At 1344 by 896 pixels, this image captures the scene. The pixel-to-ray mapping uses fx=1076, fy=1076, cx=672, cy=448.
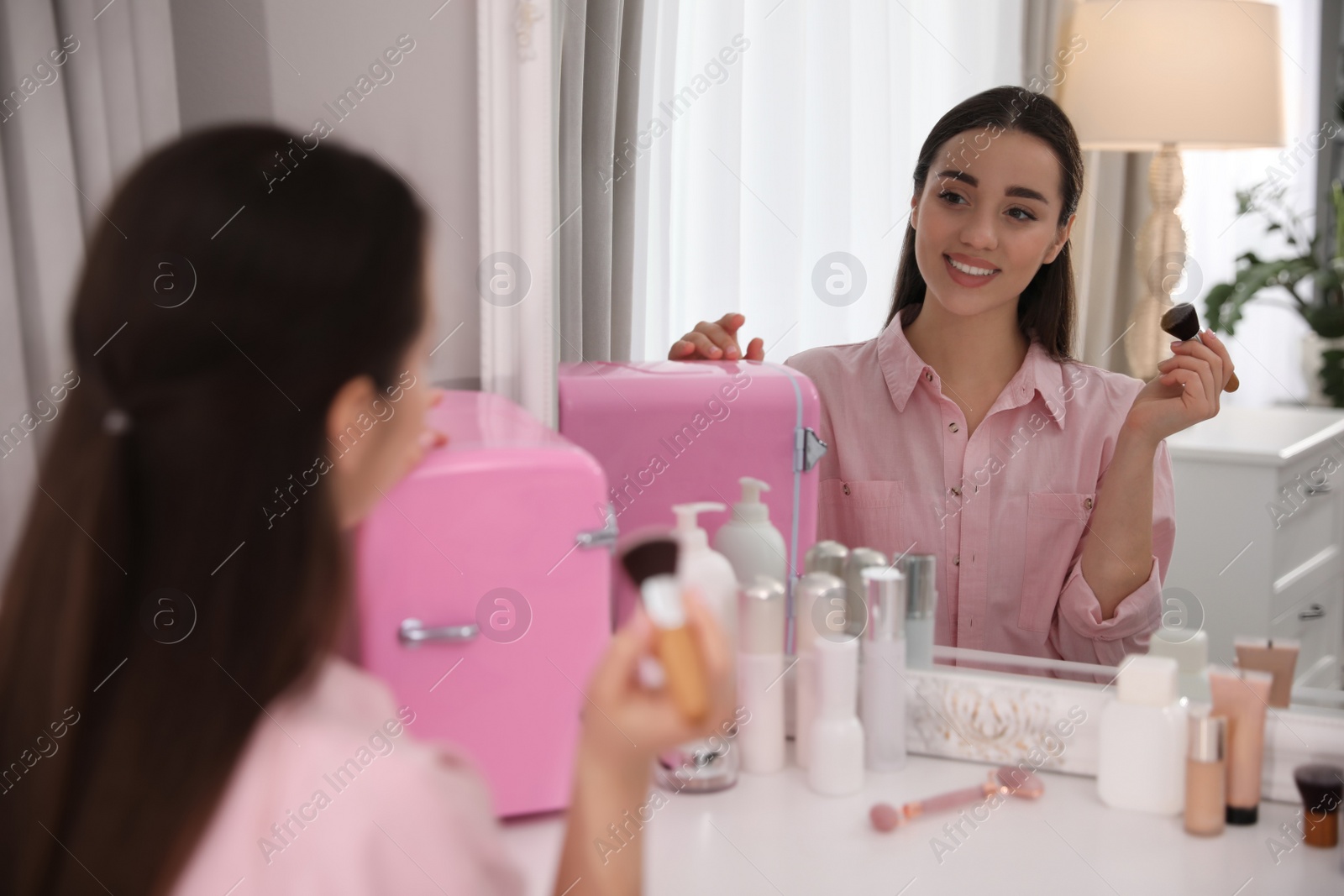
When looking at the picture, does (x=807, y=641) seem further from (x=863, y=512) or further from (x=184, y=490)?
(x=184, y=490)

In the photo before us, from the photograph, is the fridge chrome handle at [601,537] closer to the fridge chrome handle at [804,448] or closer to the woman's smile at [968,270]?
the fridge chrome handle at [804,448]

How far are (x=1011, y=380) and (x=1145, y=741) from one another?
0.31 meters

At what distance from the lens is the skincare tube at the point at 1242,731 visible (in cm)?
76

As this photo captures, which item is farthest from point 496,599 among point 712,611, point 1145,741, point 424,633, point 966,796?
point 1145,741

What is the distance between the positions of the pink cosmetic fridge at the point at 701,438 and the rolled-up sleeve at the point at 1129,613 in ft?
0.74

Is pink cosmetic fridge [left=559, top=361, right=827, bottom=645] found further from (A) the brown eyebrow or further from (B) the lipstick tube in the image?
(B) the lipstick tube

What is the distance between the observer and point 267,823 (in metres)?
0.47

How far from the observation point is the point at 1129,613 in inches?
33.9

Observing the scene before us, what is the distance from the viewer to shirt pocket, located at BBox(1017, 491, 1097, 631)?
89cm

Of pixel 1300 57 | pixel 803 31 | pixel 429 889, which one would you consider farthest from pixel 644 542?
pixel 1300 57

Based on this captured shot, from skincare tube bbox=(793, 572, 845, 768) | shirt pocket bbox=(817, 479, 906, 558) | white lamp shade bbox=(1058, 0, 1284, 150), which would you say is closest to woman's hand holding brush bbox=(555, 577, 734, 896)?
skincare tube bbox=(793, 572, 845, 768)

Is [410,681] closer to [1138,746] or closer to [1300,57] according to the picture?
[1138,746]

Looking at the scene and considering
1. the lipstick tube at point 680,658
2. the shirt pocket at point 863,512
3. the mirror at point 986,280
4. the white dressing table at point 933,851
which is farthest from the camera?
the shirt pocket at point 863,512

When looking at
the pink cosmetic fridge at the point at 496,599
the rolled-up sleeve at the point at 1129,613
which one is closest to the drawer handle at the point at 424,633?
the pink cosmetic fridge at the point at 496,599
